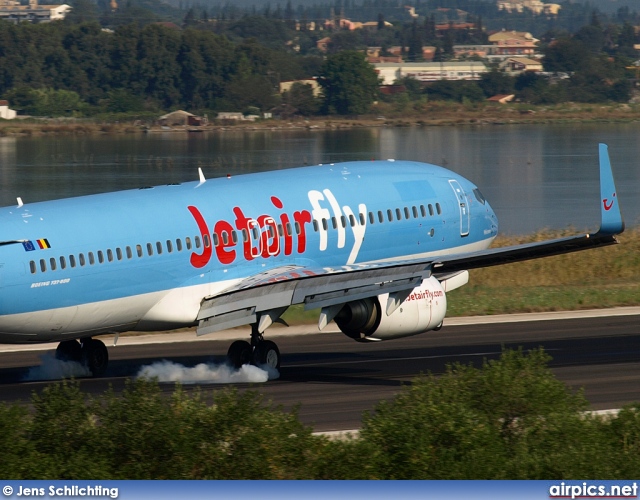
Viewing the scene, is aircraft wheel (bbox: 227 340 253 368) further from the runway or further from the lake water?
the lake water

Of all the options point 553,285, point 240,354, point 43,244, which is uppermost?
point 43,244

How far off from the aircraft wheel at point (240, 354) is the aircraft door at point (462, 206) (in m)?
8.87

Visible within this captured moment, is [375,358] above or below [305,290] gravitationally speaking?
below

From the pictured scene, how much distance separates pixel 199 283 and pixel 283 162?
10488 centimetres

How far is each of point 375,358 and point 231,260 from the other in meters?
5.65

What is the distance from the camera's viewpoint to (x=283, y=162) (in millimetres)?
135375

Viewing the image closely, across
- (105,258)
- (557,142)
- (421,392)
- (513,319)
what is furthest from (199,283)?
(557,142)

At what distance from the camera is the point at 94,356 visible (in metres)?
32.5

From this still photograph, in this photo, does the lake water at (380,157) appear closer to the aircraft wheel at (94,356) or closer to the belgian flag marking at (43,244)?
the aircraft wheel at (94,356)

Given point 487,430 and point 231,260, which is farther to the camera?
point 231,260

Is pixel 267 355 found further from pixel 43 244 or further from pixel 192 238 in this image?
pixel 43 244

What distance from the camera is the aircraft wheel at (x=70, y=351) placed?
106ft

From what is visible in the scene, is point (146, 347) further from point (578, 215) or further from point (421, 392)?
point (578, 215)

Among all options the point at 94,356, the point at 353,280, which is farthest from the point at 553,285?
the point at 94,356
